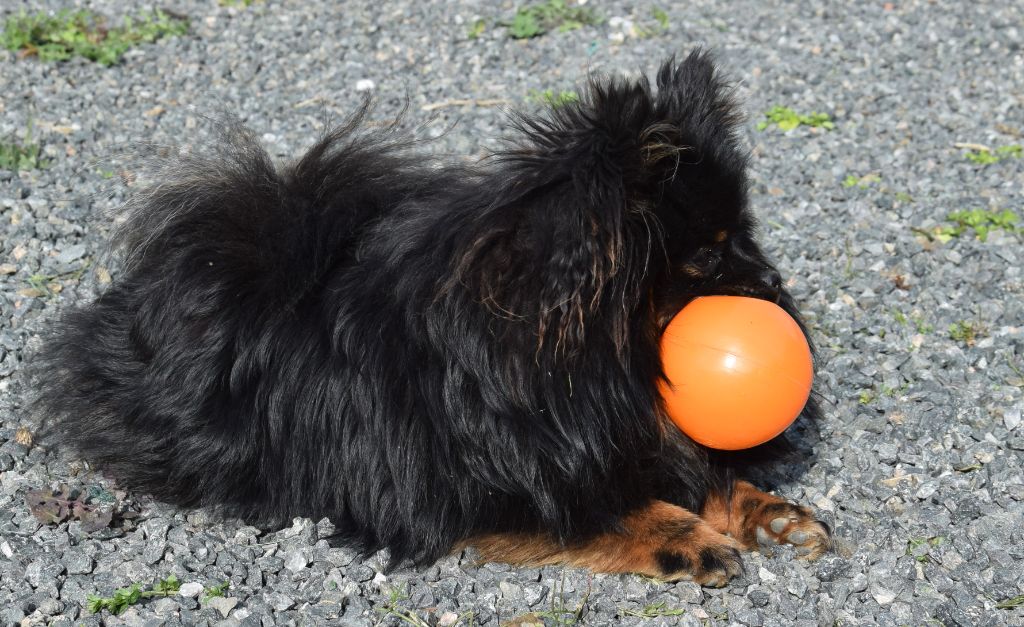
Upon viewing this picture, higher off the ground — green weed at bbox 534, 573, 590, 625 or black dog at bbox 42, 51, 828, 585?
black dog at bbox 42, 51, 828, 585

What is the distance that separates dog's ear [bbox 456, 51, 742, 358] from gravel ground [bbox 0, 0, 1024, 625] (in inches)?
39.1

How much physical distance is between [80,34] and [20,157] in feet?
6.24

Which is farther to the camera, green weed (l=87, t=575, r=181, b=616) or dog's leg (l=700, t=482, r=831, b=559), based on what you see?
dog's leg (l=700, t=482, r=831, b=559)

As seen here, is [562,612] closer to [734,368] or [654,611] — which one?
[654,611]

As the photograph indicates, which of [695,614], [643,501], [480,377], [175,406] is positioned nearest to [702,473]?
[643,501]

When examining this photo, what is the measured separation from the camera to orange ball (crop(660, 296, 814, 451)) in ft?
11.0

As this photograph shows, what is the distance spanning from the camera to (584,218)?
120 inches

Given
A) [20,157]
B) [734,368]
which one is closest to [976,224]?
[734,368]

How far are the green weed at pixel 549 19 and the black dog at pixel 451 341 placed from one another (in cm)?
Result: 413

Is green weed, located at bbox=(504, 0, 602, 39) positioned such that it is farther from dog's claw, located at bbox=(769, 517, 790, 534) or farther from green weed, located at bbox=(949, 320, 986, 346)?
A: dog's claw, located at bbox=(769, 517, 790, 534)

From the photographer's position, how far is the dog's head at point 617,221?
3.10m

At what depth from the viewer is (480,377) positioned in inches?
134

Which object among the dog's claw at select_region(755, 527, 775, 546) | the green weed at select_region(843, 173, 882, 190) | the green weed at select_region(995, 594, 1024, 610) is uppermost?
the green weed at select_region(843, 173, 882, 190)

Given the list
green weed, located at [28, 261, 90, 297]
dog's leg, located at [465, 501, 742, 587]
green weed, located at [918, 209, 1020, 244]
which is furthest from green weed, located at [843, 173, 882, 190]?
green weed, located at [28, 261, 90, 297]
